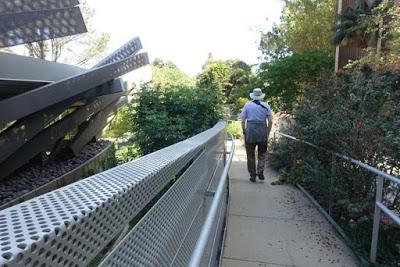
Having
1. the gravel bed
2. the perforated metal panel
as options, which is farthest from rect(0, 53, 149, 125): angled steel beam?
the perforated metal panel

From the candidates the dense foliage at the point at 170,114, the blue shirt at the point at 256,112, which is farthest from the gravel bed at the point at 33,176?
the blue shirt at the point at 256,112

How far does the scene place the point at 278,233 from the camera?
463 centimetres

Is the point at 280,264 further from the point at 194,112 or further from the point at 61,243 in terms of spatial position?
the point at 194,112

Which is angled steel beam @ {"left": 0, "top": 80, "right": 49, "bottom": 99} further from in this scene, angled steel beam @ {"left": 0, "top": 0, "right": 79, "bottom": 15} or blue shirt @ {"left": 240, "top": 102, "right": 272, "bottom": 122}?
blue shirt @ {"left": 240, "top": 102, "right": 272, "bottom": 122}

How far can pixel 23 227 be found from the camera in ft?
2.66

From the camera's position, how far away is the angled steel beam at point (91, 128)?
401 inches

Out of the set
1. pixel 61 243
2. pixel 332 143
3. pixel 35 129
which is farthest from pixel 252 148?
pixel 61 243

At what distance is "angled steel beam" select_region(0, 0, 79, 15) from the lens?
574 centimetres

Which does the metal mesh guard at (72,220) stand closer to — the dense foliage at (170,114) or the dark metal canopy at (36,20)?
the dense foliage at (170,114)

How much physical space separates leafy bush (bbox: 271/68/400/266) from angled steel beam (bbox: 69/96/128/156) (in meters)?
6.58

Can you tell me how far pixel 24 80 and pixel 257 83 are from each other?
803cm

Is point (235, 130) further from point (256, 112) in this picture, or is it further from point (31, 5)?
point (31, 5)

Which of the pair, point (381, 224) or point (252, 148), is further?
point (252, 148)

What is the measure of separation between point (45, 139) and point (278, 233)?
17.9 feet
